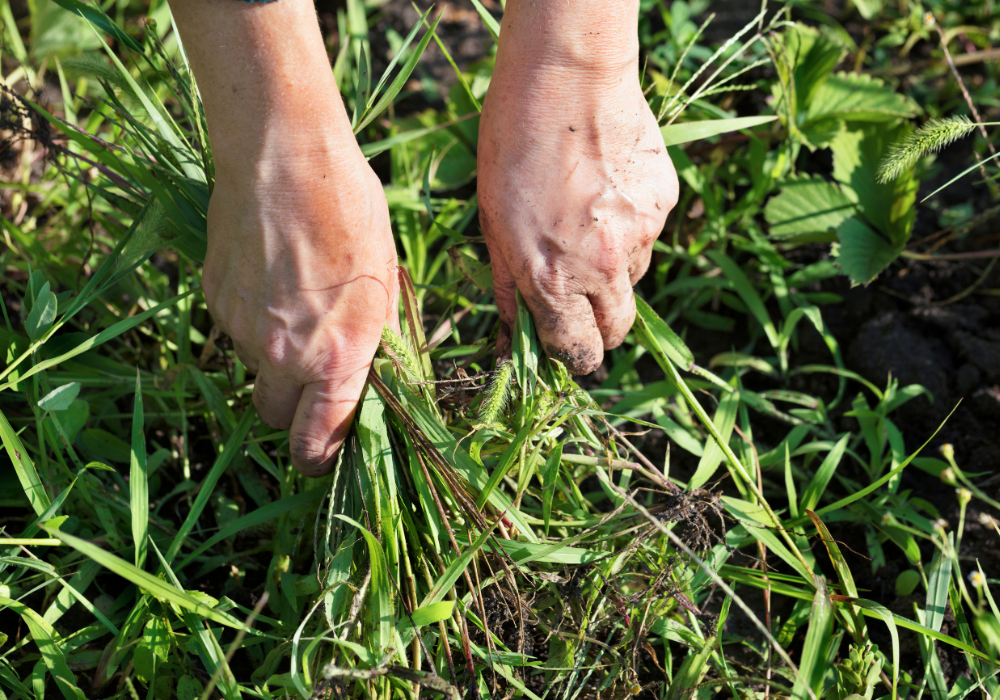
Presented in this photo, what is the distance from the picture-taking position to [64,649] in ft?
3.57

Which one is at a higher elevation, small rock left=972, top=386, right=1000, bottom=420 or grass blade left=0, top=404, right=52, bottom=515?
grass blade left=0, top=404, right=52, bottom=515

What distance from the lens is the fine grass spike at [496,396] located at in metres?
1.02

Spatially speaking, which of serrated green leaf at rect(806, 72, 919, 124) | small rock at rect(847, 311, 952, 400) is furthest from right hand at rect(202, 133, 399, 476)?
serrated green leaf at rect(806, 72, 919, 124)

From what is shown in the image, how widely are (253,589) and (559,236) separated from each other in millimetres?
912

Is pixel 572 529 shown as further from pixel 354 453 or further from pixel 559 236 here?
pixel 559 236

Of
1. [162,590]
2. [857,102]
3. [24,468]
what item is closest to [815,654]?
[162,590]

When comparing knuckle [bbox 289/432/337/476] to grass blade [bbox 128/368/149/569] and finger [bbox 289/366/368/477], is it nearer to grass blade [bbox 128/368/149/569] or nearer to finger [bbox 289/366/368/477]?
finger [bbox 289/366/368/477]

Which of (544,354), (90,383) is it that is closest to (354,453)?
(544,354)

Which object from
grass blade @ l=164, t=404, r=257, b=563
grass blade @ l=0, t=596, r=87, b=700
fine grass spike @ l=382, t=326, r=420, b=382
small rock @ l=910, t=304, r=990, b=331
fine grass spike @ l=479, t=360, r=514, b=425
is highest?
fine grass spike @ l=382, t=326, r=420, b=382

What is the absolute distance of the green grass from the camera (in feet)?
3.38

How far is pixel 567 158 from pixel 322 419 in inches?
23.3

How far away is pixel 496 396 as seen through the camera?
1.02 meters

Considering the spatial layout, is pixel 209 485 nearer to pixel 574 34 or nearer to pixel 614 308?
pixel 614 308

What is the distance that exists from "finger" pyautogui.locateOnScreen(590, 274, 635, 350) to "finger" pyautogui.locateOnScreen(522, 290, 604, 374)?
20mm
